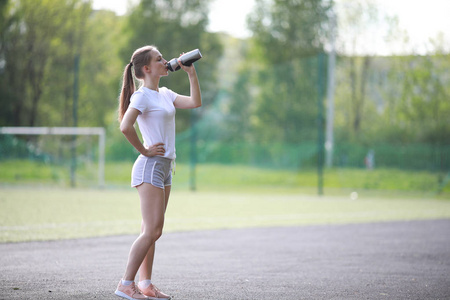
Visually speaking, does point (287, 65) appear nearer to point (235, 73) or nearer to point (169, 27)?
point (235, 73)

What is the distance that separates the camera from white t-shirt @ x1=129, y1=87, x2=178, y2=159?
4.36 meters

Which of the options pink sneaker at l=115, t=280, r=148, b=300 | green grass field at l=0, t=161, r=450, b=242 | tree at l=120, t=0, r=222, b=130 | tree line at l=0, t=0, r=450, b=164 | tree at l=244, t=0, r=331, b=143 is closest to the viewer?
pink sneaker at l=115, t=280, r=148, b=300

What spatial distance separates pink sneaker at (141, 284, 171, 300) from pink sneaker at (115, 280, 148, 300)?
4.0 inches

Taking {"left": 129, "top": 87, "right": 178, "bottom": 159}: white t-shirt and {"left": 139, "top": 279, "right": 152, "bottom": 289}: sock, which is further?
{"left": 139, "top": 279, "right": 152, "bottom": 289}: sock

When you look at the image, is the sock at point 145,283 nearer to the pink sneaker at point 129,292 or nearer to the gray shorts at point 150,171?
the pink sneaker at point 129,292

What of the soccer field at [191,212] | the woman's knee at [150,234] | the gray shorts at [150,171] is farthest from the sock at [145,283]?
the soccer field at [191,212]

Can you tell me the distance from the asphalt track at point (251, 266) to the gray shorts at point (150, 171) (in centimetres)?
89

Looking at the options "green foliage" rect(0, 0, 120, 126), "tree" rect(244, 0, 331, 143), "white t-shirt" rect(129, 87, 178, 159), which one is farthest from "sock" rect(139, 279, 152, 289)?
"green foliage" rect(0, 0, 120, 126)

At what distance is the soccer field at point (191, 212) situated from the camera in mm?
9523

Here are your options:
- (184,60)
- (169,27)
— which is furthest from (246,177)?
(169,27)

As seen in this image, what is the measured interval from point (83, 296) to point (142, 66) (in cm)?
171

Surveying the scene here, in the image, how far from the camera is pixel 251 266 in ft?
20.8

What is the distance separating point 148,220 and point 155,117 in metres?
0.72

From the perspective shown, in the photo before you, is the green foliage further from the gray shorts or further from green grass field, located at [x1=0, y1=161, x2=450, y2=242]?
the gray shorts
